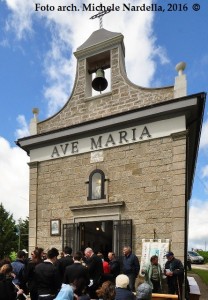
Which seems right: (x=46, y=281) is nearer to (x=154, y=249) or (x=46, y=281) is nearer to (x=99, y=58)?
(x=154, y=249)

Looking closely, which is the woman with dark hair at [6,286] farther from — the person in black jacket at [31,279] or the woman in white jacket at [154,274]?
the woman in white jacket at [154,274]

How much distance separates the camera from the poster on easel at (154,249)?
9125 mm

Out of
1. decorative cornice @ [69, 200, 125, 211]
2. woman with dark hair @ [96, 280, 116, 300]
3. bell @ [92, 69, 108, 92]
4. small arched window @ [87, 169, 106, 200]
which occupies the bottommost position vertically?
woman with dark hair @ [96, 280, 116, 300]

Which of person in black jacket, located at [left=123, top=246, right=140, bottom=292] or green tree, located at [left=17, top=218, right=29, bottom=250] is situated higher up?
person in black jacket, located at [left=123, top=246, right=140, bottom=292]

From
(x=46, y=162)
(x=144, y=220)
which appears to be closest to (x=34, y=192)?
(x=46, y=162)

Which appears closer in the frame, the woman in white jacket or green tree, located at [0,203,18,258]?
the woman in white jacket

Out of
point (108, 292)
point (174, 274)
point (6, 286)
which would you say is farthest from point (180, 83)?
point (6, 286)

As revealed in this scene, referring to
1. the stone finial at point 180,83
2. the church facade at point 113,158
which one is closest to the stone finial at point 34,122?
the church facade at point 113,158

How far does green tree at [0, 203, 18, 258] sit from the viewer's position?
35.8m

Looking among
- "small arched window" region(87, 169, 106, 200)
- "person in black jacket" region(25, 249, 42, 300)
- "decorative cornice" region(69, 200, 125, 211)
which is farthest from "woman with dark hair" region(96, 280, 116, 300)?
"small arched window" region(87, 169, 106, 200)

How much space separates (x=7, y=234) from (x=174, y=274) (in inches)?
1229

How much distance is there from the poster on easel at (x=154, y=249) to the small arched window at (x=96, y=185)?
211cm

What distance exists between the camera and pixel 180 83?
393 inches

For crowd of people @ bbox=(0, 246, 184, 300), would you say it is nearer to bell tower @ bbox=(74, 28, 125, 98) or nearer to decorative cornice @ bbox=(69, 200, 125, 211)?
decorative cornice @ bbox=(69, 200, 125, 211)
